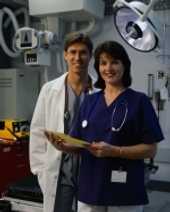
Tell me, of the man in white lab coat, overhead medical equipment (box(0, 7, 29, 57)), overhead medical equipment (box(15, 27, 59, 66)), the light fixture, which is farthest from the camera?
overhead medical equipment (box(0, 7, 29, 57))

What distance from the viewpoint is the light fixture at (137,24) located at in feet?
8.45

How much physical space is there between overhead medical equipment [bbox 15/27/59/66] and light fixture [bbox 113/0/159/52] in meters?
1.02

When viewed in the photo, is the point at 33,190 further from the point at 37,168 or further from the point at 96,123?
the point at 96,123

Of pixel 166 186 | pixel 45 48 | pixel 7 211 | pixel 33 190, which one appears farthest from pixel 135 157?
pixel 45 48

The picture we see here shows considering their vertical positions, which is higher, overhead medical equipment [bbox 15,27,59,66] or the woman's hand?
overhead medical equipment [bbox 15,27,59,66]

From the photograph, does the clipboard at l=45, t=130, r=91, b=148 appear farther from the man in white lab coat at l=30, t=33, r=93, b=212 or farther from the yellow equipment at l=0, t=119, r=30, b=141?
the yellow equipment at l=0, t=119, r=30, b=141

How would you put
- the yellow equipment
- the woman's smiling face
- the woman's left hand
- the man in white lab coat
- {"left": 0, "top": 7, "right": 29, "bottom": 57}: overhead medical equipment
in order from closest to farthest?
the woman's left hand → the woman's smiling face → the man in white lab coat → the yellow equipment → {"left": 0, "top": 7, "right": 29, "bottom": 57}: overhead medical equipment

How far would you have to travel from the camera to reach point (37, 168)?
2.05 m

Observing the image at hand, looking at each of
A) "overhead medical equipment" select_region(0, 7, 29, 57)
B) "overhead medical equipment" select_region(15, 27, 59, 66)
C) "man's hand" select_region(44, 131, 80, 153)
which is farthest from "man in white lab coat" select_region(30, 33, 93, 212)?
"overhead medical equipment" select_region(0, 7, 29, 57)

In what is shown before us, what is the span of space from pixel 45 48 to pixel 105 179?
8.11ft

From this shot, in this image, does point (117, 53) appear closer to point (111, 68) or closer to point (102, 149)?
point (111, 68)

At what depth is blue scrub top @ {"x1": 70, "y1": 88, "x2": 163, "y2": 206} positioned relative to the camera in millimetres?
A: 1445

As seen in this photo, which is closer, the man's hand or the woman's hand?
the woman's hand

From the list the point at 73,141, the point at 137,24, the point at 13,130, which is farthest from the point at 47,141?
the point at 13,130
